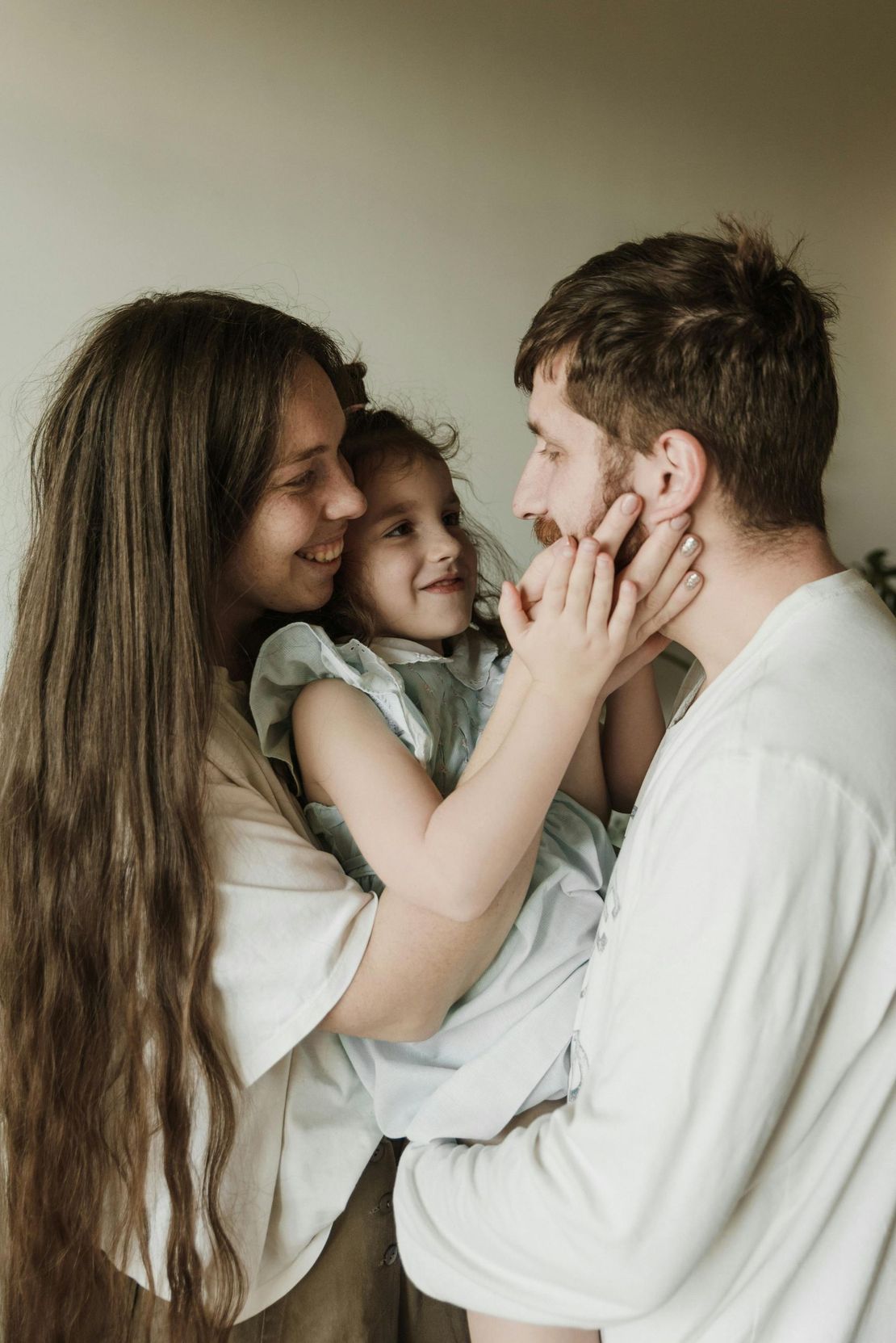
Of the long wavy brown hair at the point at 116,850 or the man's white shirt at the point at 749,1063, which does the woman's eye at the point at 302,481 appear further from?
the man's white shirt at the point at 749,1063

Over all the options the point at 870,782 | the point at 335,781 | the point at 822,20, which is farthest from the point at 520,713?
the point at 822,20

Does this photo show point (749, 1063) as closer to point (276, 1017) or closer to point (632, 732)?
point (276, 1017)

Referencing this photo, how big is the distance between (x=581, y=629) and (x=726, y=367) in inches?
12.8

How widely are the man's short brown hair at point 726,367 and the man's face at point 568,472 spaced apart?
0.08 feet

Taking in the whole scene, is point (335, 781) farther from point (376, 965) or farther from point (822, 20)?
point (822, 20)

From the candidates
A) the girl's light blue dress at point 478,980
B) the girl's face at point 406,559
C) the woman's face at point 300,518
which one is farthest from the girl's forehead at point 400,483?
the girl's light blue dress at point 478,980

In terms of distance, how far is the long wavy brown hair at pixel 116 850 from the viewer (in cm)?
129

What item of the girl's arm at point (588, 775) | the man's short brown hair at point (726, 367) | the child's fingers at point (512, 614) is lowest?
the girl's arm at point (588, 775)

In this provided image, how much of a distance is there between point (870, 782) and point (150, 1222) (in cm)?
98

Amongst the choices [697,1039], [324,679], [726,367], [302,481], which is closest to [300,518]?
[302,481]

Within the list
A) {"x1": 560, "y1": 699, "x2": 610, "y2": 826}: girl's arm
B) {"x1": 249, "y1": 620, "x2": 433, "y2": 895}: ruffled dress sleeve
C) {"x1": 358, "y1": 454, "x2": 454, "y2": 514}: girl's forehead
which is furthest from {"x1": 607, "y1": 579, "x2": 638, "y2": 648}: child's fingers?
{"x1": 358, "y1": 454, "x2": 454, "y2": 514}: girl's forehead

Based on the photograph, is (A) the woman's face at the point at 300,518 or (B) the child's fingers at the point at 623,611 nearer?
(B) the child's fingers at the point at 623,611

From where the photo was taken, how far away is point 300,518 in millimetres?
1448

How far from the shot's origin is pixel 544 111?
8.82 feet
